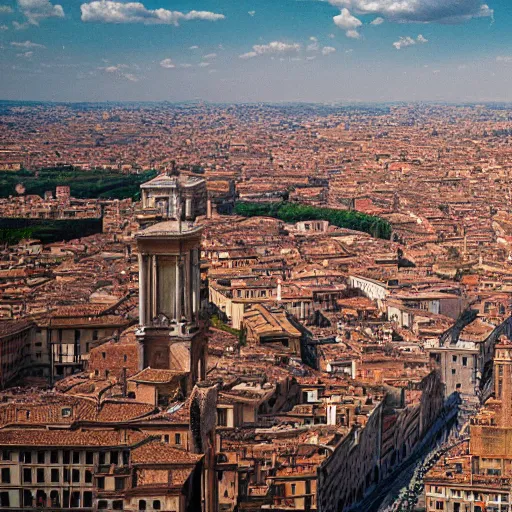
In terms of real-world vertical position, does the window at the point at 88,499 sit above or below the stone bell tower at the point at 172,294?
below

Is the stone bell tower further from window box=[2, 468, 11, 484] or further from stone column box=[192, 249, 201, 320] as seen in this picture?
window box=[2, 468, 11, 484]

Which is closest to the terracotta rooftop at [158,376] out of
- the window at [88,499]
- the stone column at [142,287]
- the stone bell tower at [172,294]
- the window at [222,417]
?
the stone bell tower at [172,294]

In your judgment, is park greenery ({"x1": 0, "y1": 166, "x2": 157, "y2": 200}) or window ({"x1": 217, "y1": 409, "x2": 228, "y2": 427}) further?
park greenery ({"x1": 0, "y1": 166, "x2": 157, "y2": 200})

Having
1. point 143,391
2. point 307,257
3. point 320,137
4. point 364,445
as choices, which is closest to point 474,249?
point 307,257

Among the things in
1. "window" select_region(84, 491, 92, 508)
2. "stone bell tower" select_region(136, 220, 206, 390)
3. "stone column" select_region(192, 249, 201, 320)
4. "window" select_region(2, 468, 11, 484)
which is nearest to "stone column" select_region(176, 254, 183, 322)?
"stone bell tower" select_region(136, 220, 206, 390)

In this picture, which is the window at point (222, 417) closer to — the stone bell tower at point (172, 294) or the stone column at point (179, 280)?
the stone bell tower at point (172, 294)

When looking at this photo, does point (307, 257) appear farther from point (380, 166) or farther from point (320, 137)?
point (320, 137)

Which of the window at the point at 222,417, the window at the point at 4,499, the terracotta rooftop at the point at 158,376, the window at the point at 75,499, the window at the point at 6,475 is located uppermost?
the terracotta rooftop at the point at 158,376
